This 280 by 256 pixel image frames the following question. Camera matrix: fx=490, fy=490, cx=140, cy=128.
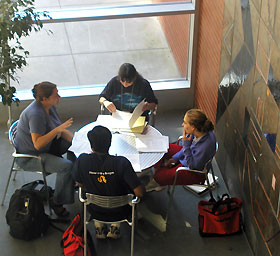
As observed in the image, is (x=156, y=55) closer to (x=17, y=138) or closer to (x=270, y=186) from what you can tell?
(x=17, y=138)

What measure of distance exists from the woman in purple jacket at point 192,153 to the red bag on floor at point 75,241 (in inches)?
33.2

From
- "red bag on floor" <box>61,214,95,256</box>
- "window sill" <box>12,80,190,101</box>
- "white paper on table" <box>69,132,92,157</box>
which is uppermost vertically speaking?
"white paper on table" <box>69,132,92,157</box>

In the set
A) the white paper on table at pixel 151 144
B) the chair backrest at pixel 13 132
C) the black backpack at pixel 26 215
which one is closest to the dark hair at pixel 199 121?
the white paper on table at pixel 151 144

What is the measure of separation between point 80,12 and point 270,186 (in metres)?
3.43

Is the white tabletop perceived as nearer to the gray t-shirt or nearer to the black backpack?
the gray t-shirt

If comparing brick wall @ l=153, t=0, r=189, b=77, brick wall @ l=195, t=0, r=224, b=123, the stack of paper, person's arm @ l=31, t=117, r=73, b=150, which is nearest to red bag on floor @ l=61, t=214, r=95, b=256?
person's arm @ l=31, t=117, r=73, b=150

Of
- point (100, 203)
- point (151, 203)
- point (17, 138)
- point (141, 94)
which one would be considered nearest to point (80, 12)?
point (141, 94)

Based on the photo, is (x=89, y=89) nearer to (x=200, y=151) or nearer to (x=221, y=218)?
(x=200, y=151)

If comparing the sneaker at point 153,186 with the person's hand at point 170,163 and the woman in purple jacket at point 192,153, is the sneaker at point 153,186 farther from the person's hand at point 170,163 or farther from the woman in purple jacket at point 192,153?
the person's hand at point 170,163

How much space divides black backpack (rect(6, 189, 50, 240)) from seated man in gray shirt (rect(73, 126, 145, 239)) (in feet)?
2.38

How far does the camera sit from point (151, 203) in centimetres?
516

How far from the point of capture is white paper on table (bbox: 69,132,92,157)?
464cm

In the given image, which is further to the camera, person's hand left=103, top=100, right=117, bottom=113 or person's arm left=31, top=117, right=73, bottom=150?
person's hand left=103, top=100, right=117, bottom=113

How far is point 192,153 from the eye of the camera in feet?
15.2
